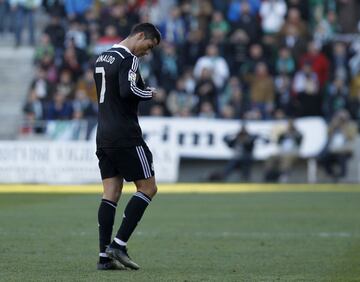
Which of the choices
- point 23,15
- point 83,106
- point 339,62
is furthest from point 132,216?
point 23,15

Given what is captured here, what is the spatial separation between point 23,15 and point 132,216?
22564mm

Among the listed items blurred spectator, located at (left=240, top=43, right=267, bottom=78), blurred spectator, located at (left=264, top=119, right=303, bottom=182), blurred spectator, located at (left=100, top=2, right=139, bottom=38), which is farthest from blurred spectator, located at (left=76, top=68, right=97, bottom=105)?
blurred spectator, located at (left=264, top=119, right=303, bottom=182)

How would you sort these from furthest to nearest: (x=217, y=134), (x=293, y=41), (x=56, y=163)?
(x=293, y=41) → (x=217, y=134) → (x=56, y=163)

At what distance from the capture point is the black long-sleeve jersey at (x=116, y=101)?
34.0 feet

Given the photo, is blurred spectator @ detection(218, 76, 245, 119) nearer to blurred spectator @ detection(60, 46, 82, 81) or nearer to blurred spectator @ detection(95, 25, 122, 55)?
blurred spectator @ detection(95, 25, 122, 55)

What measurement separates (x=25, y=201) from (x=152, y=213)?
3.52 metres

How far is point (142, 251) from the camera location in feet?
38.9

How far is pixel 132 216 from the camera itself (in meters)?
10.4

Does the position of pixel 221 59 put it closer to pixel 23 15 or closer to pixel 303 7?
pixel 303 7

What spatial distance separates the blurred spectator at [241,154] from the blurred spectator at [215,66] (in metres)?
1.65

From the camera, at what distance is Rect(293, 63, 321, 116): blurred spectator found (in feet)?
93.8

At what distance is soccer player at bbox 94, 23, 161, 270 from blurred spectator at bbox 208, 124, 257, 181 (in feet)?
57.3

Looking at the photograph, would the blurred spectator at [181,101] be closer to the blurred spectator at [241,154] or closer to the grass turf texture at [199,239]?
the blurred spectator at [241,154]

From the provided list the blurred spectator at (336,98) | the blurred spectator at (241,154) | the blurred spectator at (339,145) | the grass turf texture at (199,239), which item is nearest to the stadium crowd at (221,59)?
the blurred spectator at (336,98)
